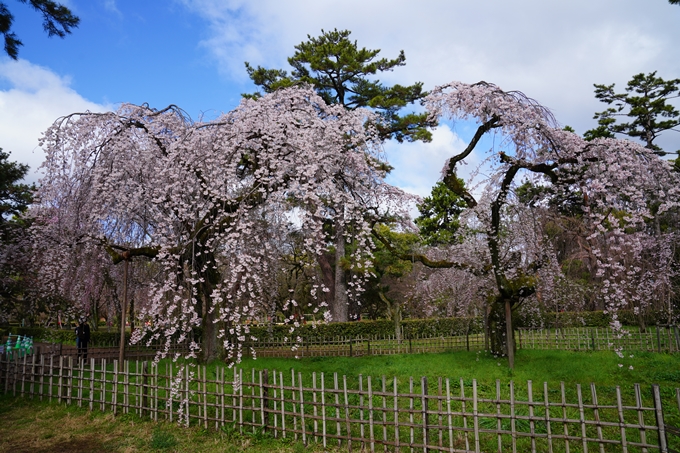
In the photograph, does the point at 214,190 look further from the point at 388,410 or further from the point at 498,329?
the point at 498,329

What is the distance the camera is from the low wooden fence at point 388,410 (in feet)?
15.5

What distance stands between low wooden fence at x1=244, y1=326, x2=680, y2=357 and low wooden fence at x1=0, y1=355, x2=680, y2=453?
6.14 m

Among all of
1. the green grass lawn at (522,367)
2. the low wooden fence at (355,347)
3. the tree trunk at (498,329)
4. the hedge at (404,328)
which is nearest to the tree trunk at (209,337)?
the green grass lawn at (522,367)

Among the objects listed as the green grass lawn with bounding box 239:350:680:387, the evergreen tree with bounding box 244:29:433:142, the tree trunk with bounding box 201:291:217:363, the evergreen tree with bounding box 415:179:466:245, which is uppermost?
the evergreen tree with bounding box 244:29:433:142

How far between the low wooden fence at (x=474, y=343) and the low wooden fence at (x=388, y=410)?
20.1 feet

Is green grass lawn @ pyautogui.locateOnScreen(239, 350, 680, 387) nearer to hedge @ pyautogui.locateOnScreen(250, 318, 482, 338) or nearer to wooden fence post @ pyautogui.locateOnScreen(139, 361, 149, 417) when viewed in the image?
wooden fence post @ pyautogui.locateOnScreen(139, 361, 149, 417)

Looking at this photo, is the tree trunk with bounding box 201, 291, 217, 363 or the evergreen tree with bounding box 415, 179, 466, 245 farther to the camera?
the evergreen tree with bounding box 415, 179, 466, 245

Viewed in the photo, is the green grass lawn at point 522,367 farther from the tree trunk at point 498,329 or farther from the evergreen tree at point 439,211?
the evergreen tree at point 439,211

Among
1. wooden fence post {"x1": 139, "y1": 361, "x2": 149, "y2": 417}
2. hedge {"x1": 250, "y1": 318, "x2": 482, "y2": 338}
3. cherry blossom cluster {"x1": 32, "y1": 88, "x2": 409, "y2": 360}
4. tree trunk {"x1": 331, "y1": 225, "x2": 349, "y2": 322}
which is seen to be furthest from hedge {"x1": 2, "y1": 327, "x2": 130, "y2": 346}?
wooden fence post {"x1": 139, "y1": 361, "x2": 149, "y2": 417}

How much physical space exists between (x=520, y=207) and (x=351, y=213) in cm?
554

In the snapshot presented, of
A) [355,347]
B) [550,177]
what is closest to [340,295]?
[355,347]

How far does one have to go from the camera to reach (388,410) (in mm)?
5445

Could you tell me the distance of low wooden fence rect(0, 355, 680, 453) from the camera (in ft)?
15.5

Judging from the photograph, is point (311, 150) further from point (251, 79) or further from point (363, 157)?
point (251, 79)
